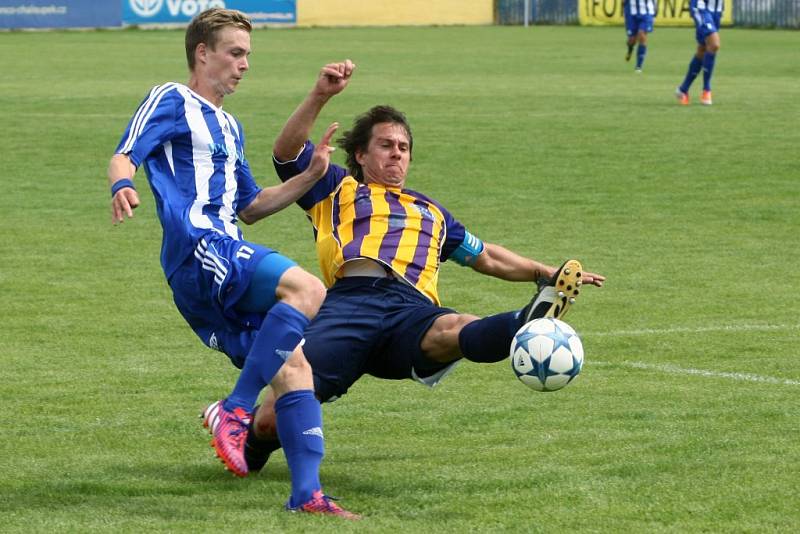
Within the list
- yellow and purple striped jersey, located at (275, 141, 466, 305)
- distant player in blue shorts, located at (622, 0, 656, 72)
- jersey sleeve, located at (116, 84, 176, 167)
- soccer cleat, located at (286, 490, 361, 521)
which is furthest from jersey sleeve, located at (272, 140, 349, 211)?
distant player in blue shorts, located at (622, 0, 656, 72)

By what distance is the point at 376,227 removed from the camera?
255 inches

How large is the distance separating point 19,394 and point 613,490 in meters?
3.07

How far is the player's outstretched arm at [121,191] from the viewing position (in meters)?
5.33

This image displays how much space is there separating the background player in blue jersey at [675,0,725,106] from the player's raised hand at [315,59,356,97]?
56.1 ft

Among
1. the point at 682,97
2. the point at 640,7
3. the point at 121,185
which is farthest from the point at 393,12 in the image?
the point at 121,185

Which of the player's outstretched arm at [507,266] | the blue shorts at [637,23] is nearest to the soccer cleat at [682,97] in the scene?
the blue shorts at [637,23]

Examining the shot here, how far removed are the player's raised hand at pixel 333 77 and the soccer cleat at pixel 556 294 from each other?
43.3 inches

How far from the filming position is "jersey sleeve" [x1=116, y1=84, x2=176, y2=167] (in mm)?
5676

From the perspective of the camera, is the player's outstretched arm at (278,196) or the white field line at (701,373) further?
the white field line at (701,373)

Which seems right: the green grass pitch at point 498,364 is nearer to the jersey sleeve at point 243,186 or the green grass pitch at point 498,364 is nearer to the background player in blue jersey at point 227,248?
the background player in blue jersey at point 227,248

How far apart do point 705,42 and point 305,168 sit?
1697 cm

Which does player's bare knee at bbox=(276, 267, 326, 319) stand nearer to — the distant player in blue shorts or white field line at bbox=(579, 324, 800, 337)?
white field line at bbox=(579, 324, 800, 337)

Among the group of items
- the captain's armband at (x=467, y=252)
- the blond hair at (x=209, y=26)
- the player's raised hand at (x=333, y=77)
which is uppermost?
the blond hair at (x=209, y=26)

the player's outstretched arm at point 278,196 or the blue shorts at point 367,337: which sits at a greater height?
the player's outstretched arm at point 278,196
